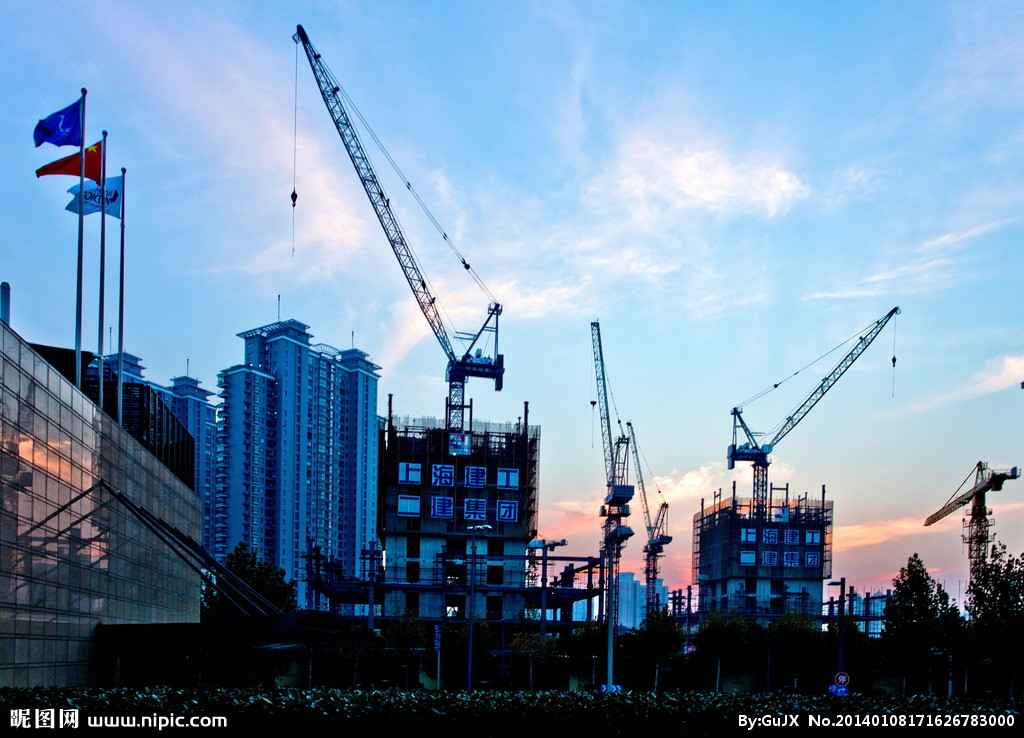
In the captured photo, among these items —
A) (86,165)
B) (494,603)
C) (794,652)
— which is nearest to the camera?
(86,165)

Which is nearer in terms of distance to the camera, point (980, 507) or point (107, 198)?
point (107, 198)

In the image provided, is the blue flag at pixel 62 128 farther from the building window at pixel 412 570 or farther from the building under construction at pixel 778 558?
the building under construction at pixel 778 558

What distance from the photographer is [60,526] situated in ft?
107

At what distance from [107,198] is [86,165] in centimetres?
178

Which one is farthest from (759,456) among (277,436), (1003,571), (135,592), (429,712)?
(429,712)

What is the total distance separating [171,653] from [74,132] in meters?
21.1

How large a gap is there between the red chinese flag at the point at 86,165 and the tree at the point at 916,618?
179ft

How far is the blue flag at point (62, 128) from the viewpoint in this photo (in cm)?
3497

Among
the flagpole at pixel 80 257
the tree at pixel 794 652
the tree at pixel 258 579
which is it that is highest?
the flagpole at pixel 80 257

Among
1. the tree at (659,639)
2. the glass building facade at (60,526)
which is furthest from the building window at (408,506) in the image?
the glass building facade at (60,526)

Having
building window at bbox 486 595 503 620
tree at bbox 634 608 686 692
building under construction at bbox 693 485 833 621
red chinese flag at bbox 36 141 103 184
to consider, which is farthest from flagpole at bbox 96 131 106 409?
building under construction at bbox 693 485 833 621

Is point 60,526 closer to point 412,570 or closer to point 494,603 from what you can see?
point 412,570

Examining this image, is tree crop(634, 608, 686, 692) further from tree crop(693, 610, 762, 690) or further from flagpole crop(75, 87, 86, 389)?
flagpole crop(75, 87, 86, 389)

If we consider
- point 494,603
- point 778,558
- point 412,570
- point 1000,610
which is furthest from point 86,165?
point 778,558
